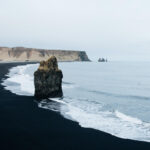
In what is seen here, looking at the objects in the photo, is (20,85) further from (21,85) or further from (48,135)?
(48,135)

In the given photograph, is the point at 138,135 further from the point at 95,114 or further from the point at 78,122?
the point at 95,114

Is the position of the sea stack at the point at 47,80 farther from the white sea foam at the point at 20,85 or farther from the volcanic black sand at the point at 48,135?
the volcanic black sand at the point at 48,135

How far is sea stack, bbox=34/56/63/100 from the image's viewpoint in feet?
109

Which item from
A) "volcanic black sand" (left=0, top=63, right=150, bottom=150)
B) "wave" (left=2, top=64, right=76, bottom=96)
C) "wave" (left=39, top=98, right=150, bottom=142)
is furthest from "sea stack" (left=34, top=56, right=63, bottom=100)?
"volcanic black sand" (left=0, top=63, right=150, bottom=150)

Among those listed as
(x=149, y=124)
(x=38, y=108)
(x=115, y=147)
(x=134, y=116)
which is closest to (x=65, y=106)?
(x=38, y=108)

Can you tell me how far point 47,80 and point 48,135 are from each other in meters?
15.6

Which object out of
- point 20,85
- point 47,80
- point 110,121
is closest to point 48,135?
point 110,121

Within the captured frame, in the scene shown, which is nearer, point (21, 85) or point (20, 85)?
point (20, 85)

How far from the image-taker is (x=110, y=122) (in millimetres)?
22672

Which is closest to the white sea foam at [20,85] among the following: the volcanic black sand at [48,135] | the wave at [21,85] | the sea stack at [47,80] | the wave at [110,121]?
the wave at [21,85]

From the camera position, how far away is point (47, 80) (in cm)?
3347

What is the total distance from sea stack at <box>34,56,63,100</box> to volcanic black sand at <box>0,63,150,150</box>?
8.17m

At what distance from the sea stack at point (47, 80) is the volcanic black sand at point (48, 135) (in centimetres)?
817

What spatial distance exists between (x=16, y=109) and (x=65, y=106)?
5326 mm
